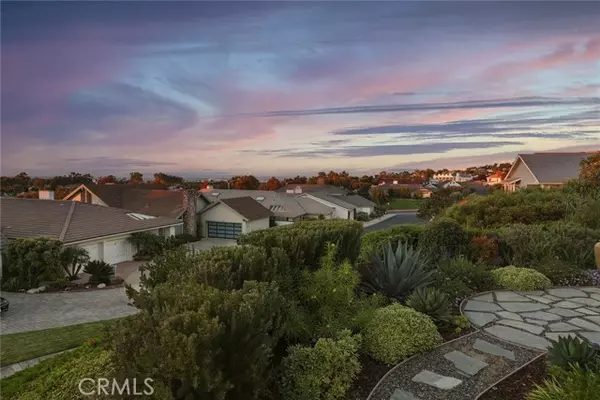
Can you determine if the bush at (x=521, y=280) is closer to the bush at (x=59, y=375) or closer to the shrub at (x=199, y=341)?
the shrub at (x=199, y=341)

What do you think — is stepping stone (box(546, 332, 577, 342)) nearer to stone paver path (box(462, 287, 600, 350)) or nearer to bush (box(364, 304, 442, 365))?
stone paver path (box(462, 287, 600, 350))

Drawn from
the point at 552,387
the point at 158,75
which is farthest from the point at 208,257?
the point at 158,75

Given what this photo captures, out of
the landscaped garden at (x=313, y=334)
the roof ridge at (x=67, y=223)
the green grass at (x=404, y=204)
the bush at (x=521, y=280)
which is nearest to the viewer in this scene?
the landscaped garden at (x=313, y=334)

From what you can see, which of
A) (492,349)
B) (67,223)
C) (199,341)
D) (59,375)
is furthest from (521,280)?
(67,223)

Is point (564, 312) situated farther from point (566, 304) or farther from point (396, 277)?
point (396, 277)

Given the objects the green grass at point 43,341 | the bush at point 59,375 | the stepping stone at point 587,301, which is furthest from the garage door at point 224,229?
the stepping stone at point 587,301

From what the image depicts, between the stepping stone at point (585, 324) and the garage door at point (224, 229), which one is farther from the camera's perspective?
A: the garage door at point (224, 229)

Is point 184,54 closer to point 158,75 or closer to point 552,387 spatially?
point 158,75
